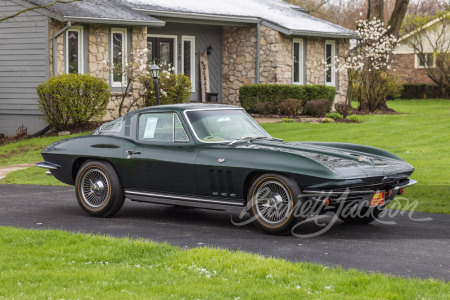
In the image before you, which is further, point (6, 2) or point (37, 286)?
point (6, 2)

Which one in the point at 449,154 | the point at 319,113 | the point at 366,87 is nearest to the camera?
the point at 449,154

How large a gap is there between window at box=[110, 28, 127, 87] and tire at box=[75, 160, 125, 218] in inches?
588

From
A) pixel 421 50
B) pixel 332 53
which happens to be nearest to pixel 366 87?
pixel 332 53

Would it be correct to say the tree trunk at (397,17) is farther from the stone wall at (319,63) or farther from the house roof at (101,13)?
the house roof at (101,13)

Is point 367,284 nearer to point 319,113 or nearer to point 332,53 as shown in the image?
point 319,113

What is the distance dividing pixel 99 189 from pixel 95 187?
0.07 metres

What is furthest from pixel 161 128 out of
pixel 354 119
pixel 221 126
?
pixel 354 119

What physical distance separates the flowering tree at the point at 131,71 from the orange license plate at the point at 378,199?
1628 centimetres

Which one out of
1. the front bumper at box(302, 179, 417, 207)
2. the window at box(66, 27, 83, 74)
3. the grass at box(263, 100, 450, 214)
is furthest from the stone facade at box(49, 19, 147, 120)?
the front bumper at box(302, 179, 417, 207)

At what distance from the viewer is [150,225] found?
9.02 m

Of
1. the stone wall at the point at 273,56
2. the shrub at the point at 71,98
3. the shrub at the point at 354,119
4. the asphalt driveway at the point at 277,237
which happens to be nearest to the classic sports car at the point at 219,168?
the asphalt driveway at the point at 277,237

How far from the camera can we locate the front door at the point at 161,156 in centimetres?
888

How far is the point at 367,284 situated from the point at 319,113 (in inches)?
831

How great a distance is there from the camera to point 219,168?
28.0 feet
